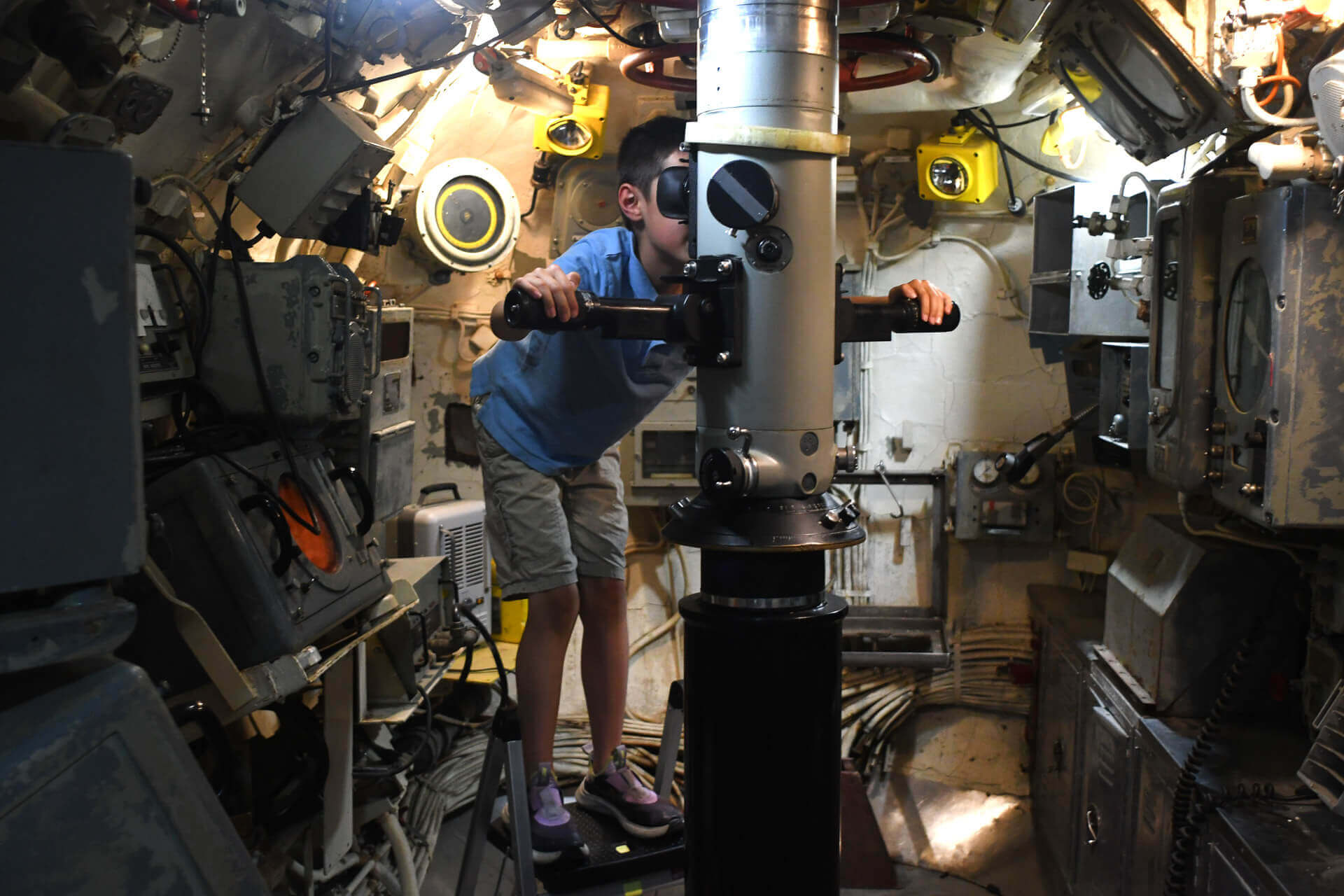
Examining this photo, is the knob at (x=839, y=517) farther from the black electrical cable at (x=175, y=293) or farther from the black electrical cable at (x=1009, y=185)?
the black electrical cable at (x=1009, y=185)

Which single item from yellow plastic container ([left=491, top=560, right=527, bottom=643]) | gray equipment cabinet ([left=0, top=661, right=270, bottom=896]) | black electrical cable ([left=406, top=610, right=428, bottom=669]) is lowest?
yellow plastic container ([left=491, top=560, right=527, bottom=643])

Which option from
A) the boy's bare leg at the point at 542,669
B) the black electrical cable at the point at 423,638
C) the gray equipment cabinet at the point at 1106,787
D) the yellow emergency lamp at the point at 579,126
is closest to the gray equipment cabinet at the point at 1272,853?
the gray equipment cabinet at the point at 1106,787

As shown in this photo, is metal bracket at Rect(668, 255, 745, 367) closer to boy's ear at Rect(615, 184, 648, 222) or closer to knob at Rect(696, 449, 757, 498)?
knob at Rect(696, 449, 757, 498)

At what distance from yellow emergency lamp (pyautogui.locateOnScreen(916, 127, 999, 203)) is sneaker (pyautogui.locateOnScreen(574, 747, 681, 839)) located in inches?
105

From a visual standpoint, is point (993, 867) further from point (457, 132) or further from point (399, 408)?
point (457, 132)

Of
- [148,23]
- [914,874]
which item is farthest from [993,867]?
[148,23]

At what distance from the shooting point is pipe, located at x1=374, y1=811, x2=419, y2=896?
110 inches

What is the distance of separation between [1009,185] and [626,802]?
3.03 meters

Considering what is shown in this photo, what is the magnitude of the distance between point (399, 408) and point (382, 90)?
37.0 inches

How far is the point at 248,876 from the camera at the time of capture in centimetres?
119

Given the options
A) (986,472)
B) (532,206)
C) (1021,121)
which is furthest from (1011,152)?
(532,206)

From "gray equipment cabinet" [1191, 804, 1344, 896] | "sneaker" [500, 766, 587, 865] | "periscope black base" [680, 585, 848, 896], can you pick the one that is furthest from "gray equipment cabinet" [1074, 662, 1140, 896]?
"periscope black base" [680, 585, 848, 896]

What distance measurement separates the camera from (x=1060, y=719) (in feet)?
12.4

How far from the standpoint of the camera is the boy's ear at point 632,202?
216cm
